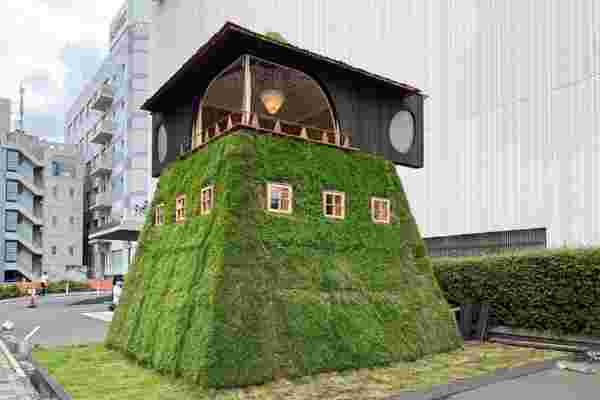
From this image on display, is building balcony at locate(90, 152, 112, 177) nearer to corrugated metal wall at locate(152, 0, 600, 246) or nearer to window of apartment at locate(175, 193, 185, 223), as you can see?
corrugated metal wall at locate(152, 0, 600, 246)

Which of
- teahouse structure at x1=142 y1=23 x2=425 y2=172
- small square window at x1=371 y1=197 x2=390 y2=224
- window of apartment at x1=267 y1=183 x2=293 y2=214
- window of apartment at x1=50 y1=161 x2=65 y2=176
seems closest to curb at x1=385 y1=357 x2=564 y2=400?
small square window at x1=371 y1=197 x2=390 y2=224

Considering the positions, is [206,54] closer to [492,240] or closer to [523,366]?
[523,366]

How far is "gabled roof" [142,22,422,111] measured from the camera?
1241cm

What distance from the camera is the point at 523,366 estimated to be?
11.7 meters

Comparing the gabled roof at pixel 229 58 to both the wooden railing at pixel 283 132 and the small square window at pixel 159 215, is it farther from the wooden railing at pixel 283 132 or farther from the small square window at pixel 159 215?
the small square window at pixel 159 215

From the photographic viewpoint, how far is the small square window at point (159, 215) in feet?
49.3

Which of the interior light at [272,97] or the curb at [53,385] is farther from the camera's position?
the interior light at [272,97]

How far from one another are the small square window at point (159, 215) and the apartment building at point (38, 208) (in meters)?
43.8

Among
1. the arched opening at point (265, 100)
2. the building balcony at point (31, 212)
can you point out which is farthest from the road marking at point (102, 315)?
the building balcony at point (31, 212)

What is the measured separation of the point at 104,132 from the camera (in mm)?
58219

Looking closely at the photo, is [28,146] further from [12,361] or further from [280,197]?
[280,197]

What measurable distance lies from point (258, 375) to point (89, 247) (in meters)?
62.4

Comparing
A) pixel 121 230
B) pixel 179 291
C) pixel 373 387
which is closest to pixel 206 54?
pixel 179 291

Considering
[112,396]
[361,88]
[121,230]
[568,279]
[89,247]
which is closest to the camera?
[112,396]
